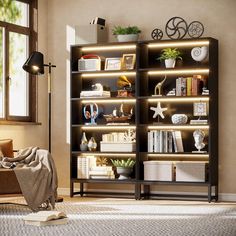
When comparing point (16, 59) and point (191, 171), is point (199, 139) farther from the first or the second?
point (16, 59)

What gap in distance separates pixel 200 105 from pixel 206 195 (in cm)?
117

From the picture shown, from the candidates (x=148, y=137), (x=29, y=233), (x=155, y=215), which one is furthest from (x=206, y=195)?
(x=29, y=233)

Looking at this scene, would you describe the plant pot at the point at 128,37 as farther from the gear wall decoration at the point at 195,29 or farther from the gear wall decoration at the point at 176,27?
the gear wall decoration at the point at 195,29

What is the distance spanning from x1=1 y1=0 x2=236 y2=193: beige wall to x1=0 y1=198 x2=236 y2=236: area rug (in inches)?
42.5

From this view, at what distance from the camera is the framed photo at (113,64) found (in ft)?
29.7

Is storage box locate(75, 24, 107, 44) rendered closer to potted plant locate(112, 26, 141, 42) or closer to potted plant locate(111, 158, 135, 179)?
potted plant locate(112, 26, 141, 42)

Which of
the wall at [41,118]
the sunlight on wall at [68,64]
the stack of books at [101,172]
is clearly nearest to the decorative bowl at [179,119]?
the stack of books at [101,172]

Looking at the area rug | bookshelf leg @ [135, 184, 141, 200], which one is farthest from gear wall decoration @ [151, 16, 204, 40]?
the area rug

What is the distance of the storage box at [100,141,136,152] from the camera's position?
885 cm

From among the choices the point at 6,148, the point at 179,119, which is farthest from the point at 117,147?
the point at 6,148

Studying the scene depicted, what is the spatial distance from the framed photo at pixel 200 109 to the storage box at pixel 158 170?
723 mm

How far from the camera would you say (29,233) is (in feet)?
19.0

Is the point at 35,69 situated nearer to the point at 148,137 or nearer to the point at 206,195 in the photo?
the point at 148,137

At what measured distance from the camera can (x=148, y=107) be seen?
9039 millimetres
